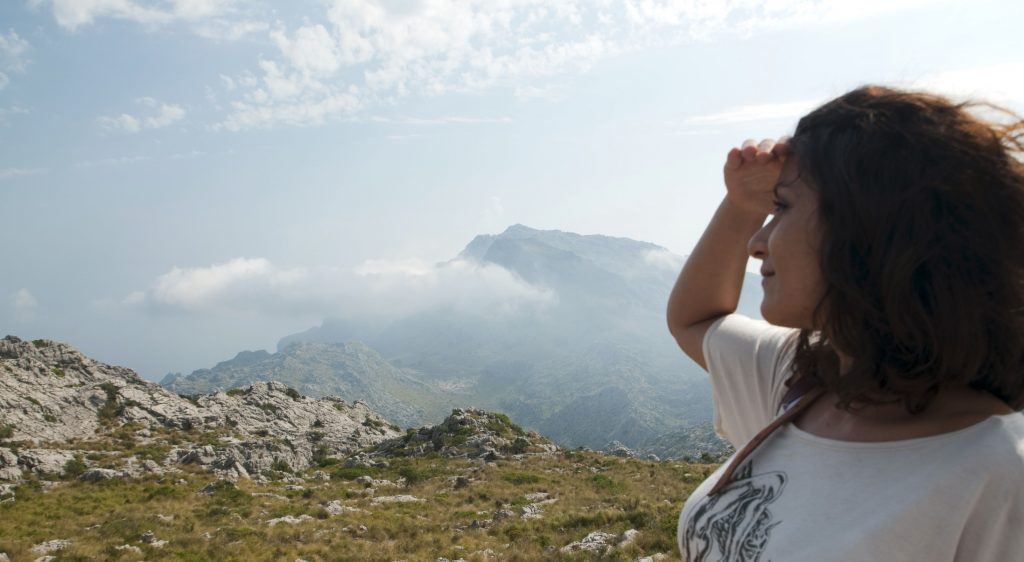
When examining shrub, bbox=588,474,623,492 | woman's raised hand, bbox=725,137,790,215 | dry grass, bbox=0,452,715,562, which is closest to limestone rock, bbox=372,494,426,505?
dry grass, bbox=0,452,715,562

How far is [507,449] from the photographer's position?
35.5 meters

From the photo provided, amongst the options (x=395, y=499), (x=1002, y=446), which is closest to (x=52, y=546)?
(x=395, y=499)

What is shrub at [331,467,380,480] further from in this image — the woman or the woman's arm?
the woman

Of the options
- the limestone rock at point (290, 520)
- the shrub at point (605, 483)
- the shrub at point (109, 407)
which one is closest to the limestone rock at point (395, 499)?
the limestone rock at point (290, 520)

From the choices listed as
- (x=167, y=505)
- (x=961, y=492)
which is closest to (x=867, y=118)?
(x=961, y=492)

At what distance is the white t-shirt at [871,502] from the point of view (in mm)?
1299

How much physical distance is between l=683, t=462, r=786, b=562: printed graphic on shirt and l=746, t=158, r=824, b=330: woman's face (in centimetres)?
50

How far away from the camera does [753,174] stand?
227cm

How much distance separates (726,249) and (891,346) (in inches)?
40.2

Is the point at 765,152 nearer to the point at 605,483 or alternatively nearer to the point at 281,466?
the point at 605,483

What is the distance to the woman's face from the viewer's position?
172cm

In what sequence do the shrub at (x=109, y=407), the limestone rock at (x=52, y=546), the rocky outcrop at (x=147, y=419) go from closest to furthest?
the limestone rock at (x=52, y=546)
the rocky outcrop at (x=147, y=419)
the shrub at (x=109, y=407)

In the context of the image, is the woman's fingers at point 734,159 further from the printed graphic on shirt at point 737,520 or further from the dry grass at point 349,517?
the dry grass at point 349,517

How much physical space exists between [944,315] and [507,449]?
117 ft
